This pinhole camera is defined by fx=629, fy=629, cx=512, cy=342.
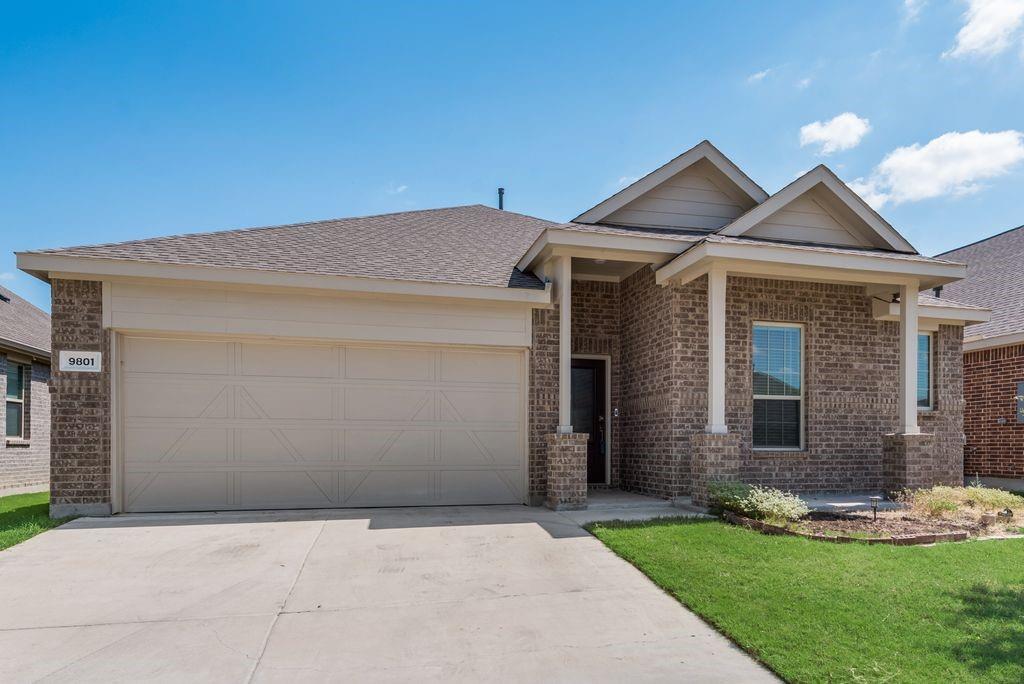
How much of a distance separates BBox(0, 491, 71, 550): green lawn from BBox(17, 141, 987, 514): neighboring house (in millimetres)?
504

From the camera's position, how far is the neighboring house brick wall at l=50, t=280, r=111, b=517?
8258mm

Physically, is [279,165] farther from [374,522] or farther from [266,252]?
[374,522]

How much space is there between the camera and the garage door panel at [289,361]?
29.5ft

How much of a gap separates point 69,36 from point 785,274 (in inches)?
455

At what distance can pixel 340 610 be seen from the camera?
485 centimetres

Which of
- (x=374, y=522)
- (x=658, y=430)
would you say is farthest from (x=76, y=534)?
(x=658, y=430)

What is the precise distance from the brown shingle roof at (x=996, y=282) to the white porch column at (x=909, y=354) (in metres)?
4.45

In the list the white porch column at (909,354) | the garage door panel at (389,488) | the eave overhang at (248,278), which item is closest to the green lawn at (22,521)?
the eave overhang at (248,278)

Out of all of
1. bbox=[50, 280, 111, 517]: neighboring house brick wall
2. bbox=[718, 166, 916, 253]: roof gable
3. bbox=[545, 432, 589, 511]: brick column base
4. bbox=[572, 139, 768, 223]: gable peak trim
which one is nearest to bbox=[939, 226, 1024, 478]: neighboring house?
bbox=[718, 166, 916, 253]: roof gable

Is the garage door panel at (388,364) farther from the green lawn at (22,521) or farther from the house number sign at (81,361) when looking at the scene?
the green lawn at (22,521)

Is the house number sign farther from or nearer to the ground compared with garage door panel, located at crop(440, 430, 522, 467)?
farther from the ground

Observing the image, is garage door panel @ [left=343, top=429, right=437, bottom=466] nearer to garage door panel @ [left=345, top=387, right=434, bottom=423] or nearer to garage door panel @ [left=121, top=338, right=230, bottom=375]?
garage door panel @ [left=345, top=387, right=434, bottom=423]

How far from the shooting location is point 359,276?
29.2 ft

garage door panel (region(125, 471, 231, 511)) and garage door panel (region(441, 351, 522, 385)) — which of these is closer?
garage door panel (region(125, 471, 231, 511))
